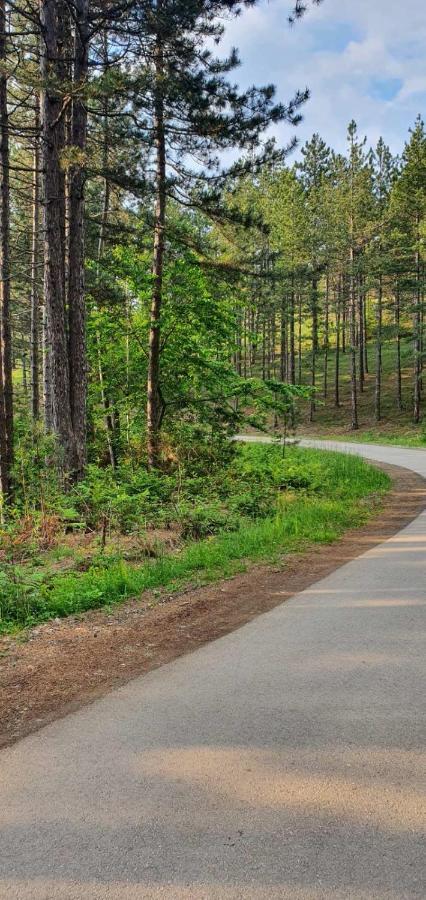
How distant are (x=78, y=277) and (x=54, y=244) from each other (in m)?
0.73

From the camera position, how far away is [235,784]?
2609mm

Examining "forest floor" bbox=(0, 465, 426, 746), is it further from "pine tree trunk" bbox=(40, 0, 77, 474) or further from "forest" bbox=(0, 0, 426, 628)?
"pine tree trunk" bbox=(40, 0, 77, 474)

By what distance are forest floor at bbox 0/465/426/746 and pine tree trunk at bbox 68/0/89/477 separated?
18.0 feet

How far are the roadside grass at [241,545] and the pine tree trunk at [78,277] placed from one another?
11.7 feet

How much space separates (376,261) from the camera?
33.0 meters

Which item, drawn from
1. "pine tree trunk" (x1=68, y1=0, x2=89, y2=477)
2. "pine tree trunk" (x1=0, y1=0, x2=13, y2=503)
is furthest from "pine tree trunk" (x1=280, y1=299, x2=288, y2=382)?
"pine tree trunk" (x1=68, y1=0, x2=89, y2=477)

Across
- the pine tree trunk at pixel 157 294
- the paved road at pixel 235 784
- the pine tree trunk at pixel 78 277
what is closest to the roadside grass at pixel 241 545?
the paved road at pixel 235 784

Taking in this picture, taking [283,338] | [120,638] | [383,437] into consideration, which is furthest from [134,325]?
[283,338]

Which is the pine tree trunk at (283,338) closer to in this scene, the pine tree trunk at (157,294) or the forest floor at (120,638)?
the pine tree trunk at (157,294)

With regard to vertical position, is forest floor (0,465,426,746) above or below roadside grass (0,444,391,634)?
below

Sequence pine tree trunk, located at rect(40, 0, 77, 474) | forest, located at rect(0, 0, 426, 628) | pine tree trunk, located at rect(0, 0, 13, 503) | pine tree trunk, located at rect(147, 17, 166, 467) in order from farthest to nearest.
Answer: pine tree trunk, located at rect(0, 0, 13, 503) → pine tree trunk, located at rect(147, 17, 166, 467) → pine tree trunk, located at rect(40, 0, 77, 474) → forest, located at rect(0, 0, 426, 628)

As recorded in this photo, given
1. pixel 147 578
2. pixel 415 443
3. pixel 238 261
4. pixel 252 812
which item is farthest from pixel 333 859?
pixel 415 443

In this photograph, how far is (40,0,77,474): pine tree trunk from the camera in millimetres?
9617

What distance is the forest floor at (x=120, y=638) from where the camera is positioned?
3.62m
